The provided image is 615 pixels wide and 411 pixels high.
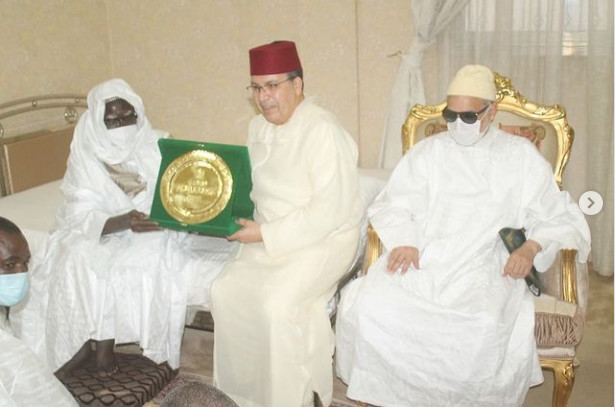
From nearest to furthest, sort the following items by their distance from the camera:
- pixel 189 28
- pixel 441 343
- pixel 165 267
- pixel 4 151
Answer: pixel 441 343, pixel 165 267, pixel 4 151, pixel 189 28

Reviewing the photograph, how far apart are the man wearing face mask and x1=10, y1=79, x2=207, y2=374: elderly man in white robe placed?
53.8 inches

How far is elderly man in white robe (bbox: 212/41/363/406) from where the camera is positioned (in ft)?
11.1

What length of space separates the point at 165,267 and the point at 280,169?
78 centimetres

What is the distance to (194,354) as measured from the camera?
4.28 m

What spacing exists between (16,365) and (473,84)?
227 centimetres

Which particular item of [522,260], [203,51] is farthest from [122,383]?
[203,51]

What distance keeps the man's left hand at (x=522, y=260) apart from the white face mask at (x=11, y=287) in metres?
2.00

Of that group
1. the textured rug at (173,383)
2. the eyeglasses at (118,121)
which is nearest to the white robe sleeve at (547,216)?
the textured rug at (173,383)

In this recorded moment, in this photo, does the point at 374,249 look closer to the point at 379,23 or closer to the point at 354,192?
the point at 354,192

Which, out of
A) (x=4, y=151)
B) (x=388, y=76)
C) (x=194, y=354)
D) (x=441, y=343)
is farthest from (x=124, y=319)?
(x=388, y=76)

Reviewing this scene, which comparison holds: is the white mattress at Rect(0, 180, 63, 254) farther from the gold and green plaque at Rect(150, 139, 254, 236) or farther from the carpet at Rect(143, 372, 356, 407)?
the carpet at Rect(143, 372, 356, 407)

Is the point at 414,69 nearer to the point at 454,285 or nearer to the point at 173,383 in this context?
Result: the point at 454,285

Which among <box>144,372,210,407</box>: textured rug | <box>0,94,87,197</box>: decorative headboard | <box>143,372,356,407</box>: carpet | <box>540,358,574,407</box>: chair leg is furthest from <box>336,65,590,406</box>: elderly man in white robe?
<box>0,94,87,197</box>: decorative headboard

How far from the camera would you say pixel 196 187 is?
3641mm
